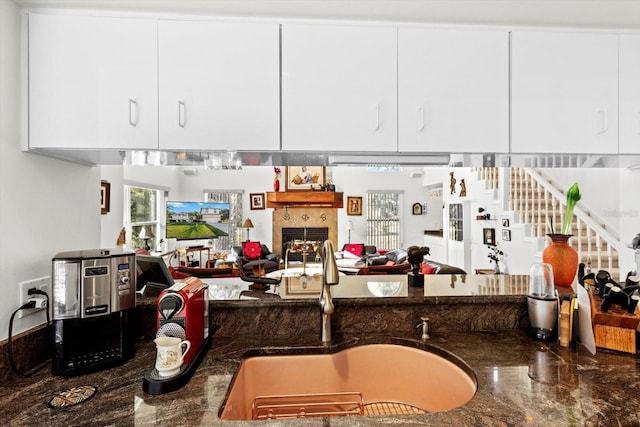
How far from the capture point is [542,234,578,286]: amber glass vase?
157 cm

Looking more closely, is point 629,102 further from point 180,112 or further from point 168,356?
point 168,356

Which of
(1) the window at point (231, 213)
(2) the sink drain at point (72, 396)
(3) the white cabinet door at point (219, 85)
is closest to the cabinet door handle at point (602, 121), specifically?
(3) the white cabinet door at point (219, 85)

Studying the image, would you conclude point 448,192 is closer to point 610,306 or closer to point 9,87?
point 610,306

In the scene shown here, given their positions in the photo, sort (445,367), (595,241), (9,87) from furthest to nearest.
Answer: (595,241), (445,367), (9,87)

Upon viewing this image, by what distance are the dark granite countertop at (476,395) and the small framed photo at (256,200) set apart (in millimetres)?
7774

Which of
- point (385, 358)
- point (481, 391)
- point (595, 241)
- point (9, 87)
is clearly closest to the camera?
point (481, 391)

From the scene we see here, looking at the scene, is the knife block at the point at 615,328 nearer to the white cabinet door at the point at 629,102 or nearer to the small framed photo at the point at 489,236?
the white cabinet door at the point at 629,102

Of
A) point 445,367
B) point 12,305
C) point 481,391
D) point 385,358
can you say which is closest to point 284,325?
point 385,358

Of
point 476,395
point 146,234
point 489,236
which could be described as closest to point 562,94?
point 476,395

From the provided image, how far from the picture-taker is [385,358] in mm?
1368

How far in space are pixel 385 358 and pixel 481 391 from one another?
0.43 m

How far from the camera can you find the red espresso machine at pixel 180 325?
39.0 inches

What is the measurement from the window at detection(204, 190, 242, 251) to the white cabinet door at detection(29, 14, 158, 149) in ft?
26.0

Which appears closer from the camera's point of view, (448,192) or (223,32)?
(223,32)
